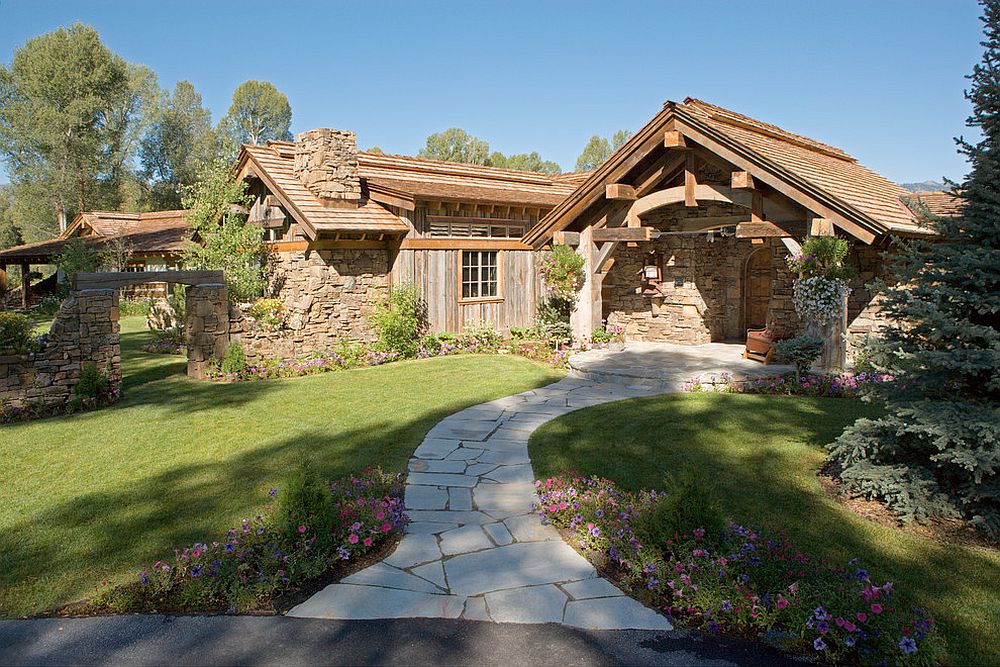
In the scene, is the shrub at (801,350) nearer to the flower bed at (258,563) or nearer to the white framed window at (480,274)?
the flower bed at (258,563)

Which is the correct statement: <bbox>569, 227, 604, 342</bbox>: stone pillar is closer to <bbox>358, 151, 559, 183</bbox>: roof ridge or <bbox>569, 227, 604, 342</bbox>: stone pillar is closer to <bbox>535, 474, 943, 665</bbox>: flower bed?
<bbox>358, 151, 559, 183</bbox>: roof ridge

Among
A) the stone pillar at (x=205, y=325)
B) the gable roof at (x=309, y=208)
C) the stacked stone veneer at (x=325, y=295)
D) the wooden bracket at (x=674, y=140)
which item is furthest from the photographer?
the stacked stone veneer at (x=325, y=295)

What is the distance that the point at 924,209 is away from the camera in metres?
5.93

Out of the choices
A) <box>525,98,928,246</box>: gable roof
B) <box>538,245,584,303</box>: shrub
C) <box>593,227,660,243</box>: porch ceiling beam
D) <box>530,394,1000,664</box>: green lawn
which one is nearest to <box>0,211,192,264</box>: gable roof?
<box>538,245,584,303</box>: shrub

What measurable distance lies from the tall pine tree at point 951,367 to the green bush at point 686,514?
1894 millimetres

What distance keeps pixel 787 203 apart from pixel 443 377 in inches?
265

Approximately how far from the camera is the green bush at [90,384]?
33.8 ft

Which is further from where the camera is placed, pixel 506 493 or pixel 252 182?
pixel 252 182

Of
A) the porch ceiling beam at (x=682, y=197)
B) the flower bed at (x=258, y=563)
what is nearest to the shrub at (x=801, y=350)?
the porch ceiling beam at (x=682, y=197)

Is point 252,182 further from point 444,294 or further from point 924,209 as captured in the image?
point 924,209

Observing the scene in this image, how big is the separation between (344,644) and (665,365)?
9266mm

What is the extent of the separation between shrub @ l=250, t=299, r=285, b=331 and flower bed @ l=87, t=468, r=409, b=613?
931 centimetres

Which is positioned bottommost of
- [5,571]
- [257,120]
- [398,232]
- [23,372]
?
[5,571]

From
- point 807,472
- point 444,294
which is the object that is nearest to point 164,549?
point 807,472
